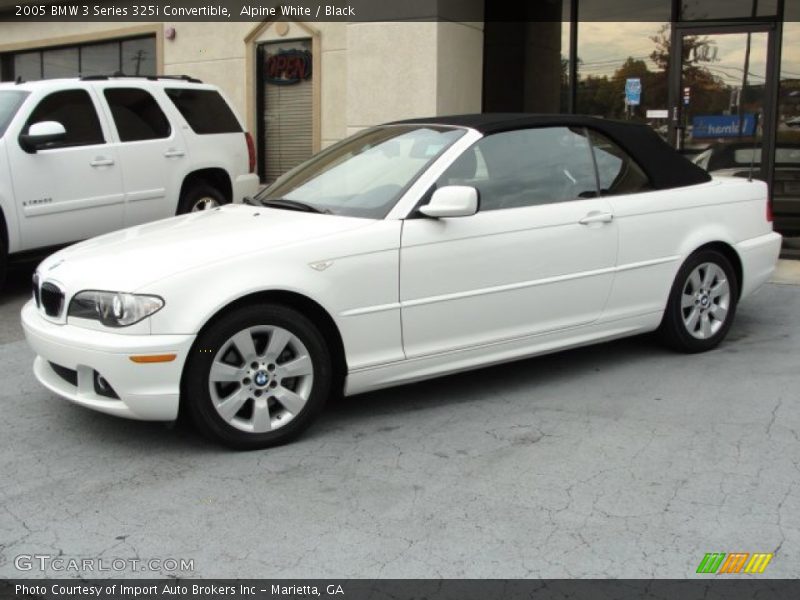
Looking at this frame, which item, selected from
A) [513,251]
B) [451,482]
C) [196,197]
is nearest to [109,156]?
[196,197]

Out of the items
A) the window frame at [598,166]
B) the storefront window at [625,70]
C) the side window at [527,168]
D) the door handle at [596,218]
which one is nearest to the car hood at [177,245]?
the side window at [527,168]

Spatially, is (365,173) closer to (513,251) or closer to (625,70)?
(513,251)

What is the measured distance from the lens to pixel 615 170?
5.64 metres

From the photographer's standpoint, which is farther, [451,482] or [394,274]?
[394,274]

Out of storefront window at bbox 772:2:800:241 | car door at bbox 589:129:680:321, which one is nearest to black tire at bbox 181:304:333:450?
car door at bbox 589:129:680:321

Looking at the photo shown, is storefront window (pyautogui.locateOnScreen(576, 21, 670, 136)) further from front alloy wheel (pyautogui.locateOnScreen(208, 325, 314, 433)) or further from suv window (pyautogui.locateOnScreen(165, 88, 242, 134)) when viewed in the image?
front alloy wheel (pyautogui.locateOnScreen(208, 325, 314, 433))

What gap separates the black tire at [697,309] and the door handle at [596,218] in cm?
72

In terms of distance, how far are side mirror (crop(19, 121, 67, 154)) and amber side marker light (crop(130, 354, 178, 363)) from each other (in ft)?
13.9

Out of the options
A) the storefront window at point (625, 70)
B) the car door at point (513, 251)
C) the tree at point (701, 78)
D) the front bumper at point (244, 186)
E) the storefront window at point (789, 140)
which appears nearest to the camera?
the car door at point (513, 251)

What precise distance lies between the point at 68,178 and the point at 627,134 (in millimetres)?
4854

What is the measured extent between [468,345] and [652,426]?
1.03m

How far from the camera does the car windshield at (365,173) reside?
4.94 meters

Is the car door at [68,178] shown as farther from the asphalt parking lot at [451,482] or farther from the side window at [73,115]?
the asphalt parking lot at [451,482]
